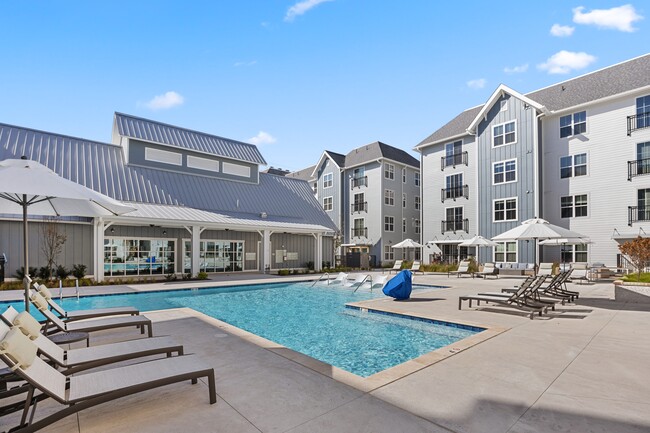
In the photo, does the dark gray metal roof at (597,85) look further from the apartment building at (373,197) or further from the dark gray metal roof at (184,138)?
the dark gray metal roof at (184,138)

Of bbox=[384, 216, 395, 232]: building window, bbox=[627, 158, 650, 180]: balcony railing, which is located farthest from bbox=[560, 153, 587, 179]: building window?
bbox=[384, 216, 395, 232]: building window

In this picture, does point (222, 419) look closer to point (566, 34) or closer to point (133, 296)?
point (133, 296)

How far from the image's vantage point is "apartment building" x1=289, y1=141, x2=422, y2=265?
33375 millimetres

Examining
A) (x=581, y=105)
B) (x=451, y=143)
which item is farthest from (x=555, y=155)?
(x=451, y=143)

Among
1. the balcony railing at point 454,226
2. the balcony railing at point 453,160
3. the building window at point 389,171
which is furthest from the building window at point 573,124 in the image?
the building window at point 389,171

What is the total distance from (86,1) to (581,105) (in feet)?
86.4

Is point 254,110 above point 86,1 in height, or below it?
below

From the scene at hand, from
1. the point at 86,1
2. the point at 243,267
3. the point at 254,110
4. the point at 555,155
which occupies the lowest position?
the point at 243,267

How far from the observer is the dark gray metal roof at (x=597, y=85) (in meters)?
21.1

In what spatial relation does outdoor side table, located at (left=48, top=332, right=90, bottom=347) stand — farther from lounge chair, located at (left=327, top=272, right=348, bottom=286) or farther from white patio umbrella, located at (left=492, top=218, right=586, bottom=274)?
lounge chair, located at (left=327, top=272, right=348, bottom=286)

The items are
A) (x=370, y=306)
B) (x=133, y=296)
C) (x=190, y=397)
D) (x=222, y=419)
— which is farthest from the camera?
(x=133, y=296)

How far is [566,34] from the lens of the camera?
41.3 feet

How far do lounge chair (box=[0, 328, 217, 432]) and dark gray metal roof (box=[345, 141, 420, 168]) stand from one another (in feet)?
101

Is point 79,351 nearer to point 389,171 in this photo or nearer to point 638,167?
point 638,167
